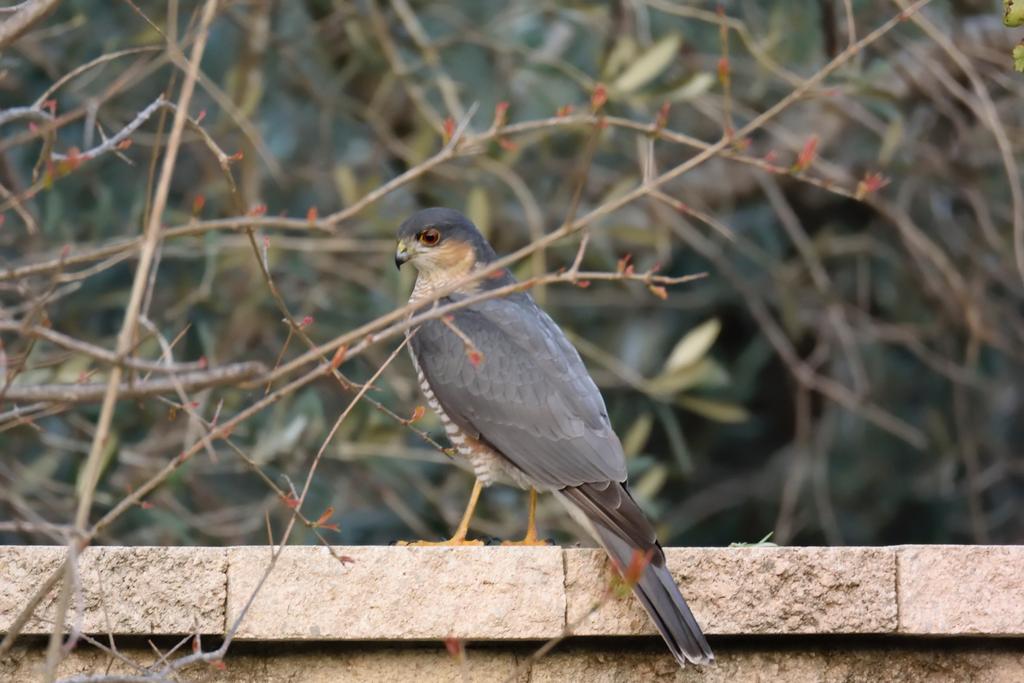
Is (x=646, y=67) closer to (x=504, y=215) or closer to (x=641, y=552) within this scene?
(x=504, y=215)

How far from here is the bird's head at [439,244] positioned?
463cm

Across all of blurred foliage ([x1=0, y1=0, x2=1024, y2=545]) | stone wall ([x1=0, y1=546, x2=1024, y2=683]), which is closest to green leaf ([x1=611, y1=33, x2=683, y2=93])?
blurred foliage ([x1=0, y1=0, x2=1024, y2=545])

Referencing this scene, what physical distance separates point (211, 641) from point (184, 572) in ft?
0.58

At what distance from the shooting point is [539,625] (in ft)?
10.00

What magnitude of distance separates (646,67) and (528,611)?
2.97 metres

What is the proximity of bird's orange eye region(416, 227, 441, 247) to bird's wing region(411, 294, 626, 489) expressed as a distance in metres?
0.45

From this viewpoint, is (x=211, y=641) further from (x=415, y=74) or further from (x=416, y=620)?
(x=415, y=74)

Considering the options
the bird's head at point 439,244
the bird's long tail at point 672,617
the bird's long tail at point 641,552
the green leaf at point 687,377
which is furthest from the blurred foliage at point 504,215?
the bird's long tail at point 672,617

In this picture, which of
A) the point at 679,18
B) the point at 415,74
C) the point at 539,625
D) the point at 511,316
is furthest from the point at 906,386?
the point at 539,625

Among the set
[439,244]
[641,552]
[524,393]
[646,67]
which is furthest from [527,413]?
[646,67]

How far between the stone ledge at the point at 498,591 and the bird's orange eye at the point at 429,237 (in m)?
1.67

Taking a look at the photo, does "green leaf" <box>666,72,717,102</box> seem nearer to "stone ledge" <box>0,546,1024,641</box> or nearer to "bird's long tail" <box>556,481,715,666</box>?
"bird's long tail" <box>556,481,715,666</box>

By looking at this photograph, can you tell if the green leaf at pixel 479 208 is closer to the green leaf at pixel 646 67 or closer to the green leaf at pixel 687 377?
the green leaf at pixel 646 67

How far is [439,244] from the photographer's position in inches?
182
